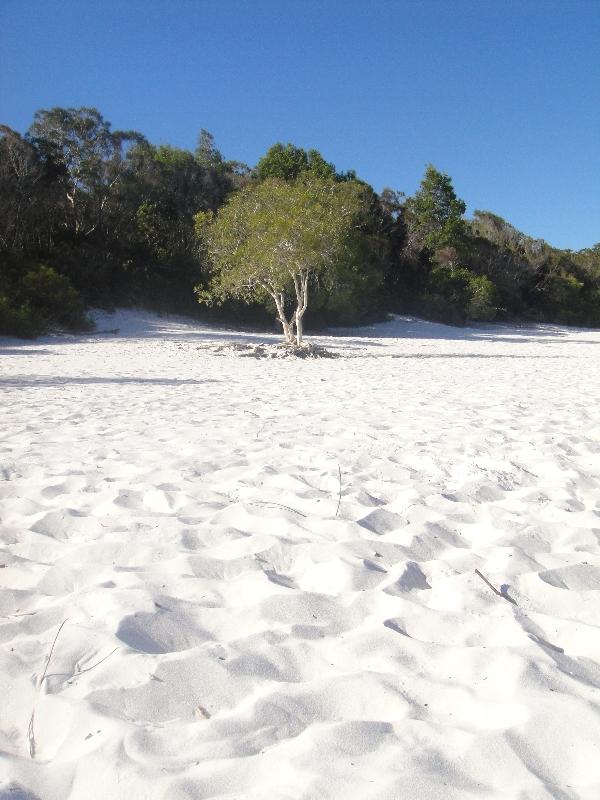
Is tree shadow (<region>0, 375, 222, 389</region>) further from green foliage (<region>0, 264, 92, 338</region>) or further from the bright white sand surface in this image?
A: green foliage (<region>0, 264, 92, 338</region>)

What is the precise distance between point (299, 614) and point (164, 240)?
2959 centimetres

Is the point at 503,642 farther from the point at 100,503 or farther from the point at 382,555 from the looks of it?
the point at 100,503

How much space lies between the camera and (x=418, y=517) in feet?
10.5

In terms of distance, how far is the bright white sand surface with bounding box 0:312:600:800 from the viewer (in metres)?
1.48

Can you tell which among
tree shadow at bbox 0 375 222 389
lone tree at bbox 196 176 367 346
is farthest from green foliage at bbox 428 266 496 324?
tree shadow at bbox 0 375 222 389

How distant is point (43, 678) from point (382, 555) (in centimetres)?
146

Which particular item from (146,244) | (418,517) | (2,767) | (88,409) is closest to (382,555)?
(418,517)

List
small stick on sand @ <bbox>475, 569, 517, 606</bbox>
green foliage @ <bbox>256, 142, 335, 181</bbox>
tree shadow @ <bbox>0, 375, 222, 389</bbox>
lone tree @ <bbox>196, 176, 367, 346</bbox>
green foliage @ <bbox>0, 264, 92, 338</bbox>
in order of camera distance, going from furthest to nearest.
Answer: green foliage @ <bbox>256, 142, 335, 181</bbox> → green foliage @ <bbox>0, 264, 92, 338</bbox> → lone tree @ <bbox>196, 176, 367, 346</bbox> → tree shadow @ <bbox>0, 375, 222, 389</bbox> → small stick on sand @ <bbox>475, 569, 517, 606</bbox>

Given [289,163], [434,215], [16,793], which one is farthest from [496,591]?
[434,215]

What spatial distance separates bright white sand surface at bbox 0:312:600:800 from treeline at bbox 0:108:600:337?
13.8 m

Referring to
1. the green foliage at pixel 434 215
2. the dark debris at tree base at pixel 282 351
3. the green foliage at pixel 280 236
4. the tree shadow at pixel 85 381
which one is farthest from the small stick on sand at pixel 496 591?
the green foliage at pixel 434 215

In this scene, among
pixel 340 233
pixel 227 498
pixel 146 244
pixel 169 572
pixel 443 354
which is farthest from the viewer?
pixel 146 244

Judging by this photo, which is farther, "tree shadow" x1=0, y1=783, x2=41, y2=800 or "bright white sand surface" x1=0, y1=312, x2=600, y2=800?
"bright white sand surface" x1=0, y1=312, x2=600, y2=800

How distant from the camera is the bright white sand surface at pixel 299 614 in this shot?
1481 millimetres
